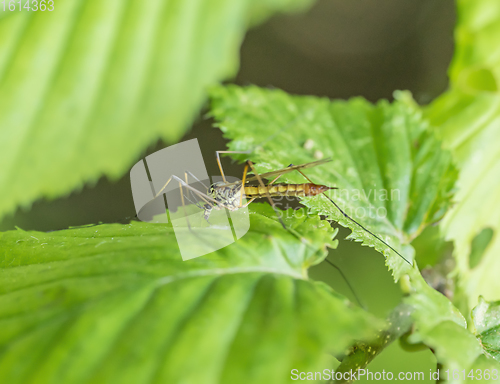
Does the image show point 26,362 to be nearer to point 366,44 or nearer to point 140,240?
point 140,240

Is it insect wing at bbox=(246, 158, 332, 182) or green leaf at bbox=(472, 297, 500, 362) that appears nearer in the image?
green leaf at bbox=(472, 297, 500, 362)

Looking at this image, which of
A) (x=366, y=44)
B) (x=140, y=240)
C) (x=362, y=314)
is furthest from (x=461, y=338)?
(x=366, y=44)

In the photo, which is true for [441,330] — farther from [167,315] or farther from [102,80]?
[102,80]

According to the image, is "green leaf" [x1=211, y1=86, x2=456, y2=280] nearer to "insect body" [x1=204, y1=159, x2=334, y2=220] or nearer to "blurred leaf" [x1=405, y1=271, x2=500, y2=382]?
"insect body" [x1=204, y1=159, x2=334, y2=220]

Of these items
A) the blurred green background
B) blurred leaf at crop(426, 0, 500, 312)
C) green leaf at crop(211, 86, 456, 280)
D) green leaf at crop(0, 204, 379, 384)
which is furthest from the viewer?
the blurred green background

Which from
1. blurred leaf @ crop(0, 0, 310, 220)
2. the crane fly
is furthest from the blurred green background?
the crane fly

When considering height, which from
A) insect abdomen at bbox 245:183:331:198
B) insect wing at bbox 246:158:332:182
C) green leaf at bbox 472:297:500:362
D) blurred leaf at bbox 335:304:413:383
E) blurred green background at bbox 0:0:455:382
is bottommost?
green leaf at bbox 472:297:500:362

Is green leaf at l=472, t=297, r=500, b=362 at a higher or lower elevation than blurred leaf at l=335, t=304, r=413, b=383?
lower
